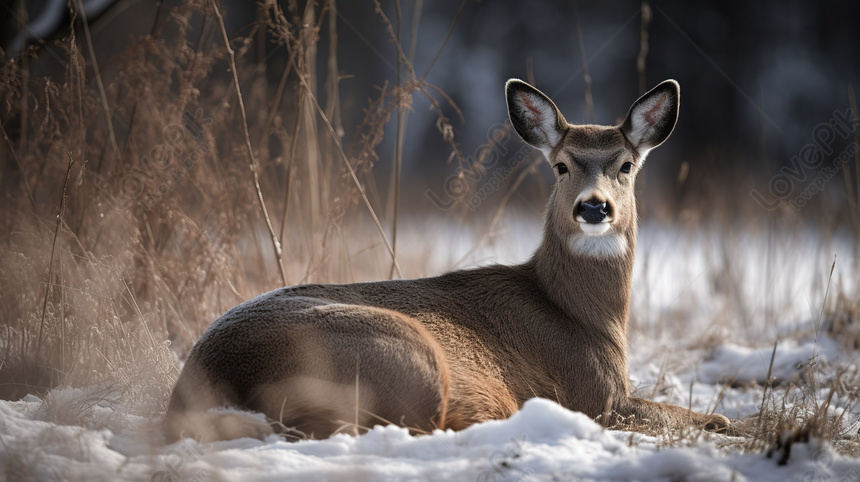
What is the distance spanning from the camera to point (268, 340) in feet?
9.32

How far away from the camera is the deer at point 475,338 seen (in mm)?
2771

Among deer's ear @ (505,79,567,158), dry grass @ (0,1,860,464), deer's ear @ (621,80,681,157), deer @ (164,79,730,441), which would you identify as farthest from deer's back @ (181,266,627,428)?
deer's ear @ (621,80,681,157)

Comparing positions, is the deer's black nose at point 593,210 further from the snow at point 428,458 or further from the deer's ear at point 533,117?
the snow at point 428,458

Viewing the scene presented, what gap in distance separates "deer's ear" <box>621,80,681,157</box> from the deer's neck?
57 centimetres

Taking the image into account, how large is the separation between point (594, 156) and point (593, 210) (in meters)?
0.45

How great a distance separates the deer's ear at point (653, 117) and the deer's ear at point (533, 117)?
1.26ft

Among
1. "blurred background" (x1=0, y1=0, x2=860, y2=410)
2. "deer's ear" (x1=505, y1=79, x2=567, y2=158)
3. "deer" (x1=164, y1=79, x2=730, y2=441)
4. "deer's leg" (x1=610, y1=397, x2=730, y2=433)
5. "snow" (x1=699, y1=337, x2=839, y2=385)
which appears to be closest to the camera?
"deer" (x1=164, y1=79, x2=730, y2=441)

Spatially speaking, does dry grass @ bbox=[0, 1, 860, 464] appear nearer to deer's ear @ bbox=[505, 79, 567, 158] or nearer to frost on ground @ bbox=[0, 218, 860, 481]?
frost on ground @ bbox=[0, 218, 860, 481]

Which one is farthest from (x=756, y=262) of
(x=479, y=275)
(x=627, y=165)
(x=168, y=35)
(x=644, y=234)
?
(x=168, y=35)

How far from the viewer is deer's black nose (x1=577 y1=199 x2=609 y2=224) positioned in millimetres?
3568
